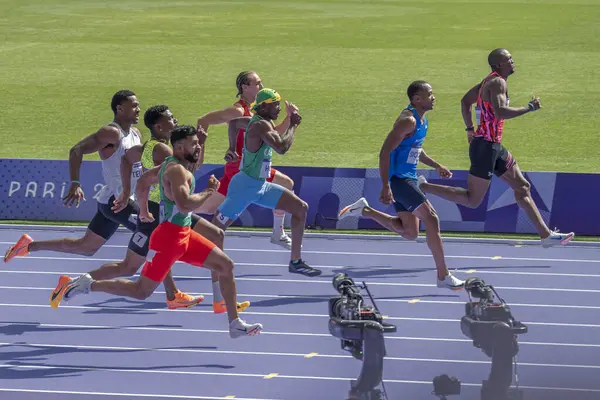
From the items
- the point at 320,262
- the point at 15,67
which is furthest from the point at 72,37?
the point at 320,262

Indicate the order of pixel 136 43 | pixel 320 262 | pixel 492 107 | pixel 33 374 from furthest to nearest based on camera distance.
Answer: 1. pixel 136 43
2. pixel 320 262
3. pixel 492 107
4. pixel 33 374

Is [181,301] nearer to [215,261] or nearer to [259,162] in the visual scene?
[215,261]

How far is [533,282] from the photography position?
13.6 m

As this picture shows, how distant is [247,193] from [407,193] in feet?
5.27

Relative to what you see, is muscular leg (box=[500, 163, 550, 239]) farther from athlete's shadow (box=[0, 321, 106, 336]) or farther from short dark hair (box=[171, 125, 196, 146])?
athlete's shadow (box=[0, 321, 106, 336])

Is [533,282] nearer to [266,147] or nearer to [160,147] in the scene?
[266,147]

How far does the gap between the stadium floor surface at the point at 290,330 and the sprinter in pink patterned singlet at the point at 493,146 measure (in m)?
0.92

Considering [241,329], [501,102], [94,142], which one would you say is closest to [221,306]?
[241,329]

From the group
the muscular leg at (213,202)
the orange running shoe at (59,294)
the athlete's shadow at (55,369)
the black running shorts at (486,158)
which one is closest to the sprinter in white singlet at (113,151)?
the orange running shoe at (59,294)

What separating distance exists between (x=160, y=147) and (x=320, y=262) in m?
3.84

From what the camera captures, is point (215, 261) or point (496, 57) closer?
point (215, 261)

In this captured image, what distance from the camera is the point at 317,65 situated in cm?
3112

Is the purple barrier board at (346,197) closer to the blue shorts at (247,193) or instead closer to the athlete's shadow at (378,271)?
the athlete's shadow at (378,271)

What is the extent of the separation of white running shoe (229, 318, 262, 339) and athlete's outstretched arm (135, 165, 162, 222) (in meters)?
1.33
